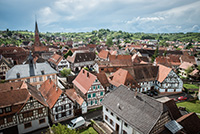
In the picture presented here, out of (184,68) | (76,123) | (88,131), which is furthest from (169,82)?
(76,123)

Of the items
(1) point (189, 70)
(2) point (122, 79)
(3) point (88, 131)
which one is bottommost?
(3) point (88, 131)

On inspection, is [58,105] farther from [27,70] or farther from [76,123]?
[27,70]

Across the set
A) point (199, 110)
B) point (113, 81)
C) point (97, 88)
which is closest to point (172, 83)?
point (199, 110)

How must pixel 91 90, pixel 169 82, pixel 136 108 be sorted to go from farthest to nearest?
1. pixel 169 82
2. pixel 91 90
3. pixel 136 108

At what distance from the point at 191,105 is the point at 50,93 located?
44530 mm

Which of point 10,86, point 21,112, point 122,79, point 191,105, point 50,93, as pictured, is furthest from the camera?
point 122,79

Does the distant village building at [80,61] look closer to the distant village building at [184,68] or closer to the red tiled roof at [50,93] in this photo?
the red tiled roof at [50,93]

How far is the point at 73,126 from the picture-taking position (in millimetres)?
29750

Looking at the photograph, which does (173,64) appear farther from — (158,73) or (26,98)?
(26,98)

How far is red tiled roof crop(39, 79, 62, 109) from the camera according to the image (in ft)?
105

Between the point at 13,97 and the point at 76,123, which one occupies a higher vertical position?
the point at 13,97

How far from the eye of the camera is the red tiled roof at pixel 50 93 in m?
31.9

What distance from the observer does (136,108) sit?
2530 cm

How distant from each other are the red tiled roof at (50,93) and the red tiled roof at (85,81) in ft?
27.1
